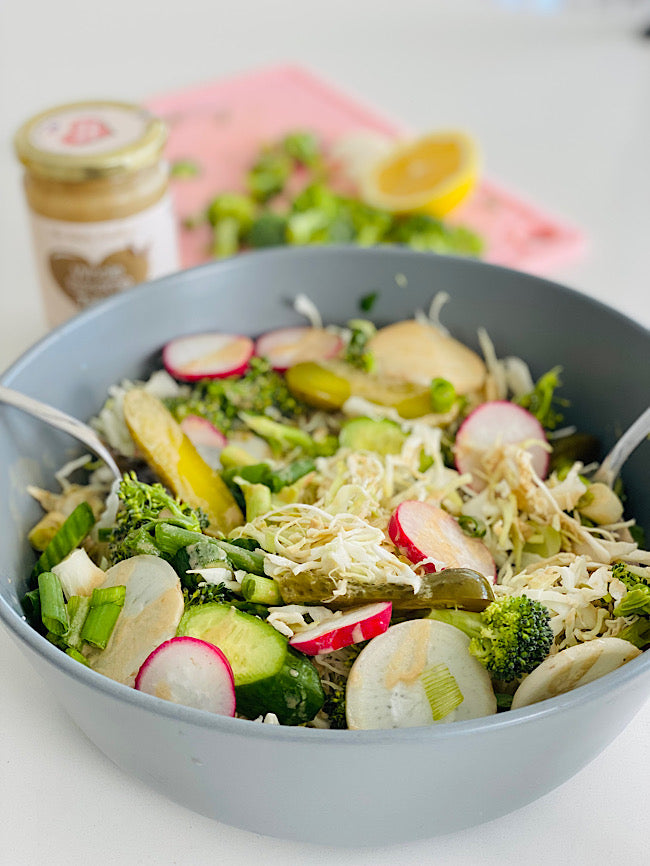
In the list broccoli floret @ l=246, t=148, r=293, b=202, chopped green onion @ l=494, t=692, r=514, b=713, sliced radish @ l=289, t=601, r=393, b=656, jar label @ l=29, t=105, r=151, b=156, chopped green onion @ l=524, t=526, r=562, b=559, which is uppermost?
jar label @ l=29, t=105, r=151, b=156

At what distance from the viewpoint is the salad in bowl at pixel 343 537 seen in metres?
1.04

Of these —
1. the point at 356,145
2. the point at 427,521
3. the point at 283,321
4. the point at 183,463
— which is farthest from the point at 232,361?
the point at 356,145

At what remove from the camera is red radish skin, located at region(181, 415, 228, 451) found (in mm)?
1472

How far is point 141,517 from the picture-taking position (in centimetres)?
122

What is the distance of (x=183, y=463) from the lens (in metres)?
1.37

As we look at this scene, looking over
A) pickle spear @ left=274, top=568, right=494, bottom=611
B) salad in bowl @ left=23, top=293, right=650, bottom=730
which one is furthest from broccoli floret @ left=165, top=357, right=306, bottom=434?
pickle spear @ left=274, top=568, right=494, bottom=611

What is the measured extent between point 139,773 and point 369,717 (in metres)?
0.26

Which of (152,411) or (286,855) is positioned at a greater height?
(152,411)

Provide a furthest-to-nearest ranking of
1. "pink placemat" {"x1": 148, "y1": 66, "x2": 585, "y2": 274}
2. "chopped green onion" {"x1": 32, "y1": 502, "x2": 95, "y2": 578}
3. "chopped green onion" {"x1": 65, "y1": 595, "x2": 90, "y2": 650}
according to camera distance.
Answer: "pink placemat" {"x1": 148, "y1": 66, "x2": 585, "y2": 274} → "chopped green onion" {"x1": 32, "y1": 502, "x2": 95, "y2": 578} → "chopped green onion" {"x1": 65, "y1": 595, "x2": 90, "y2": 650}

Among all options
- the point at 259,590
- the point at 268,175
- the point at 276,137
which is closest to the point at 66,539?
the point at 259,590

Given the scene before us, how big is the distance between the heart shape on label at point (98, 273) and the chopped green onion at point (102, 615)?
760mm

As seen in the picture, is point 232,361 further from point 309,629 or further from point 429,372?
point 309,629

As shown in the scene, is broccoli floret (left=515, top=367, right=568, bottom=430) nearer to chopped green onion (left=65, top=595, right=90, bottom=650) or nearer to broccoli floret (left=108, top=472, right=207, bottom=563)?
broccoli floret (left=108, top=472, right=207, bottom=563)

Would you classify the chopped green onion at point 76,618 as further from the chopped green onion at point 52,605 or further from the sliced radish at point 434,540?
the sliced radish at point 434,540
